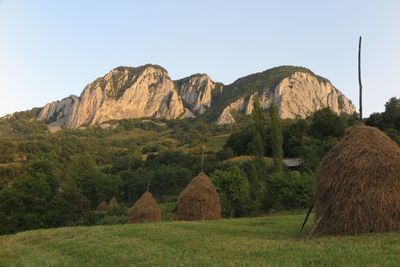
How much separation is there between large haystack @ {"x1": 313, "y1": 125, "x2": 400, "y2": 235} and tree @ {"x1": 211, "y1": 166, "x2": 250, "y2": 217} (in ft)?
109

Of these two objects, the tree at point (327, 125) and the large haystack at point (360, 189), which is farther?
the tree at point (327, 125)

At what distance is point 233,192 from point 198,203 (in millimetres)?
19444

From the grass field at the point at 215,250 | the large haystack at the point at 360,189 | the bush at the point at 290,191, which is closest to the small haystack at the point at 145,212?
the grass field at the point at 215,250

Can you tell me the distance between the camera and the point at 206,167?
8488 cm

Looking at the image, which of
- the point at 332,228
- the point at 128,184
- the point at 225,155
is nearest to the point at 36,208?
the point at 128,184

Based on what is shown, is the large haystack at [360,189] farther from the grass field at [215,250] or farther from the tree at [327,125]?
the tree at [327,125]

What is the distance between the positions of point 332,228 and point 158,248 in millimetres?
5776

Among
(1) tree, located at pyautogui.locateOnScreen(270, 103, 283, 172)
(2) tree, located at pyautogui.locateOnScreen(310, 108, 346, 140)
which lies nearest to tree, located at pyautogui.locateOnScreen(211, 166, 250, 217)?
(1) tree, located at pyautogui.locateOnScreen(270, 103, 283, 172)

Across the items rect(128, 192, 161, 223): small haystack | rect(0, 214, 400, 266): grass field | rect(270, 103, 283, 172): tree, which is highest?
rect(270, 103, 283, 172): tree

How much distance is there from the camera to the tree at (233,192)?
48.8 meters

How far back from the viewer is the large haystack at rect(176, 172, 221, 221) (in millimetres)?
30359

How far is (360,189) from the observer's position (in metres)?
14.5

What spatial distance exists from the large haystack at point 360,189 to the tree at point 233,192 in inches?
1307

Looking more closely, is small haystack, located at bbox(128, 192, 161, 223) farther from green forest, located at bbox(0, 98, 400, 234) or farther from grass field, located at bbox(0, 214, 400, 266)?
grass field, located at bbox(0, 214, 400, 266)
